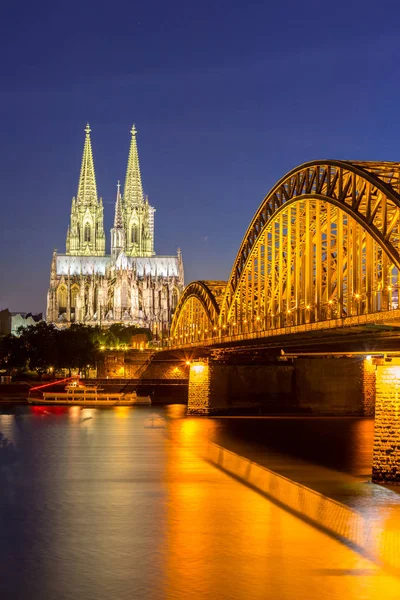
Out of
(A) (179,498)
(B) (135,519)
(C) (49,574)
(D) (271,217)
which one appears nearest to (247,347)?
(D) (271,217)

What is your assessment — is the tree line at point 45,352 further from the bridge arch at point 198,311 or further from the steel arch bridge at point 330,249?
the steel arch bridge at point 330,249

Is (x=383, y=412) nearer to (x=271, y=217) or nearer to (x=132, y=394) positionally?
(x=271, y=217)

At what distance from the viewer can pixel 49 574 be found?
109ft

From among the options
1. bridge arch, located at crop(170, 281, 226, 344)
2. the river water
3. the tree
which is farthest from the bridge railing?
the tree

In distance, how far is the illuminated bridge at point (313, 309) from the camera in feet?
158

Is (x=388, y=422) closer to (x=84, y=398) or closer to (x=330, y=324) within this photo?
(x=330, y=324)

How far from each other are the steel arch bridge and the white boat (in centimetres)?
3302

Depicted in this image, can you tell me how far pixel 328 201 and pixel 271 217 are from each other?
16.7 meters

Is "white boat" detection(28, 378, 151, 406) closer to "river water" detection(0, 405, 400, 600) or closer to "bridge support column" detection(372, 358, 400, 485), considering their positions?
"river water" detection(0, 405, 400, 600)

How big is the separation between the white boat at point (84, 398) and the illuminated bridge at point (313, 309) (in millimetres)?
9598

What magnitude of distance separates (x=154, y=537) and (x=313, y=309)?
26.9m

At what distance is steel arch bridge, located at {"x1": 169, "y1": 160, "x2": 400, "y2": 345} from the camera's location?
49594 mm

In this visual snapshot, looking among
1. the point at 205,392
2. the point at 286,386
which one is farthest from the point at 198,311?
the point at 205,392

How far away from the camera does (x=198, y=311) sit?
124 metres
